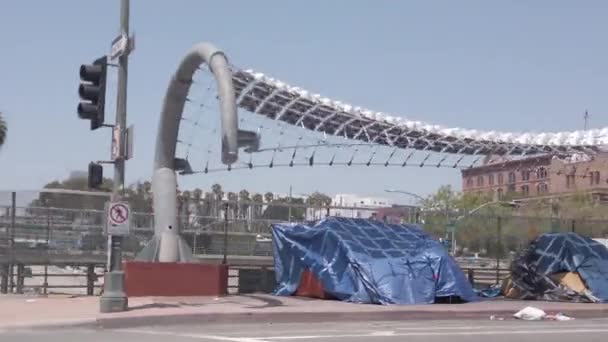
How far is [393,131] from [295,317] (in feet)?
124

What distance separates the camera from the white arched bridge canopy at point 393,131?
5231 cm

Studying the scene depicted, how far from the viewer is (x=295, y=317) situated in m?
18.7

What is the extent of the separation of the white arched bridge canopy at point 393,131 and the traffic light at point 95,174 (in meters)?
32.7

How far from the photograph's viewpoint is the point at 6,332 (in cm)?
1580

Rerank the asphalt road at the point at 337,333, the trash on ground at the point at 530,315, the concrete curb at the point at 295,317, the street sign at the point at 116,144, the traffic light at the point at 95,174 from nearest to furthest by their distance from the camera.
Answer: the asphalt road at the point at 337,333 < the concrete curb at the point at 295,317 < the traffic light at the point at 95,174 < the street sign at the point at 116,144 < the trash on ground at the point at 530,315

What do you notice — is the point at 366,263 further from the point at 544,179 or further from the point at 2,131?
the point at 544,179

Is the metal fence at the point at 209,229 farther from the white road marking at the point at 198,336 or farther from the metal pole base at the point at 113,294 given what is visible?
the white road marking at the point at 198,336

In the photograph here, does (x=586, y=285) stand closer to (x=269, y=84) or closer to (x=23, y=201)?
(x=23, y=201)

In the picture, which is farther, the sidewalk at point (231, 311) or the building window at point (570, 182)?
the building window at point (570, 182)

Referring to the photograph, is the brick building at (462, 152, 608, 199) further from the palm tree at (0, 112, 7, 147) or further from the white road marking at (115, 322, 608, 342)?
the white road marking at (115, 322, 608, 342)

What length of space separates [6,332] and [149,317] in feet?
8.90

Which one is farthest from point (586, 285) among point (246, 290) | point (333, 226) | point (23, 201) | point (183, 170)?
point (23, 201)

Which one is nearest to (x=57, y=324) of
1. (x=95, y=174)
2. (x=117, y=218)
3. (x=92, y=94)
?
(x=117, y=218)

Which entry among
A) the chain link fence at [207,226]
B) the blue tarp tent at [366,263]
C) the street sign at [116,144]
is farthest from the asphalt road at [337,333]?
the chain link fence at [207,226]
